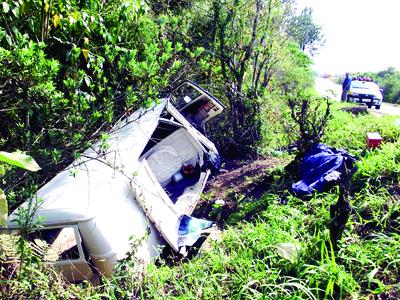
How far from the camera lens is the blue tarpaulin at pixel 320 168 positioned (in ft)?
17.3

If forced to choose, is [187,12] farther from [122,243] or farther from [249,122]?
[122,243]

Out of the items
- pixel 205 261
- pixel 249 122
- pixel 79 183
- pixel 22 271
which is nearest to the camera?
pixel 22 271

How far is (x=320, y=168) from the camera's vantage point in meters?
5.63

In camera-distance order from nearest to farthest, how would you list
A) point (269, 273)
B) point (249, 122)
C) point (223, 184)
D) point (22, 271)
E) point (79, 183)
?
point (22, 271), point (269, 273), point (79, 183), point (223, 184), point (249, 122)

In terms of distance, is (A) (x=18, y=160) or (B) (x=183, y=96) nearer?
(A) (x=18, y=160)

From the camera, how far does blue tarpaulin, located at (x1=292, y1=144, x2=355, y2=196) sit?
527 centimetres

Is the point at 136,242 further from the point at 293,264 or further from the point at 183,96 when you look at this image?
the point at 183,96

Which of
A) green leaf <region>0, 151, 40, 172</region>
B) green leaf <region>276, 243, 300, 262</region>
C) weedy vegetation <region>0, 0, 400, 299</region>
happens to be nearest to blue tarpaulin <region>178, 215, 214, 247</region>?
weedy vegetation <region>0, 0, 400, 299</region>

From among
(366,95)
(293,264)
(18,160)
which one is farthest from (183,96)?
(366,95)

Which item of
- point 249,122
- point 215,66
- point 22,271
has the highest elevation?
point 215,66

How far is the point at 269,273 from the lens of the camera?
11.1ft

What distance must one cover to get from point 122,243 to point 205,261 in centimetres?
90

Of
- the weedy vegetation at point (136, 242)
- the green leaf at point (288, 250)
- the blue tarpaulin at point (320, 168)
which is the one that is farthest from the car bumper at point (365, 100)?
the green leaf at point (288, 250)

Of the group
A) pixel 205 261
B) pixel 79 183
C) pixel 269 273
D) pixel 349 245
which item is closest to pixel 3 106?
pixel 79 183
